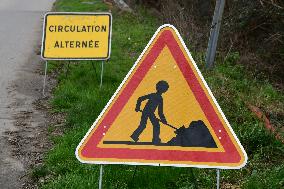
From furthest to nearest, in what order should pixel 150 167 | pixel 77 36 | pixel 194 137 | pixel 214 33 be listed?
pixel 214 33 → pixel 77 36 → pixel 150 167 → pixel 194 137

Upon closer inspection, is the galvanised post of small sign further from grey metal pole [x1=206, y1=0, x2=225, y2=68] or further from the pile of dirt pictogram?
the pile of dirt pictogram

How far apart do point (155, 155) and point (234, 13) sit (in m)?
10.4

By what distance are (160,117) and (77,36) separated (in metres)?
5.67

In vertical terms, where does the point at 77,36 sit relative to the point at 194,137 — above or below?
below

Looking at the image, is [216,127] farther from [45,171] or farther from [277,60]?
[277,60]

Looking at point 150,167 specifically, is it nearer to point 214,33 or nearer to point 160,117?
point 160,117

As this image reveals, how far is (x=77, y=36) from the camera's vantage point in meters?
9.52

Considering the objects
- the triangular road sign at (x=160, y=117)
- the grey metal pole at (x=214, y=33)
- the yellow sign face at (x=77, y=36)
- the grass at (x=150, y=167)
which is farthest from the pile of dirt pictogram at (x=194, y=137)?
the grey metal pole at (x=214, y=33)

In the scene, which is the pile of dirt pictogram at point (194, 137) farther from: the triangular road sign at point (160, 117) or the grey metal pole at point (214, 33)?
the grey metal pole at point (214, 33)

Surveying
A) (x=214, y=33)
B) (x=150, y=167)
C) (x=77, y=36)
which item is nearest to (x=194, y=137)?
(x=150, y=167)

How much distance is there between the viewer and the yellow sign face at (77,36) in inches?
373

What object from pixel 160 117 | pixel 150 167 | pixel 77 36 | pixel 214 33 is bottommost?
pixel 214 33

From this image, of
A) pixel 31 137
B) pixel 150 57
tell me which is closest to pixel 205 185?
pixel 150 57

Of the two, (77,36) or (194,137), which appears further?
(77,36)
